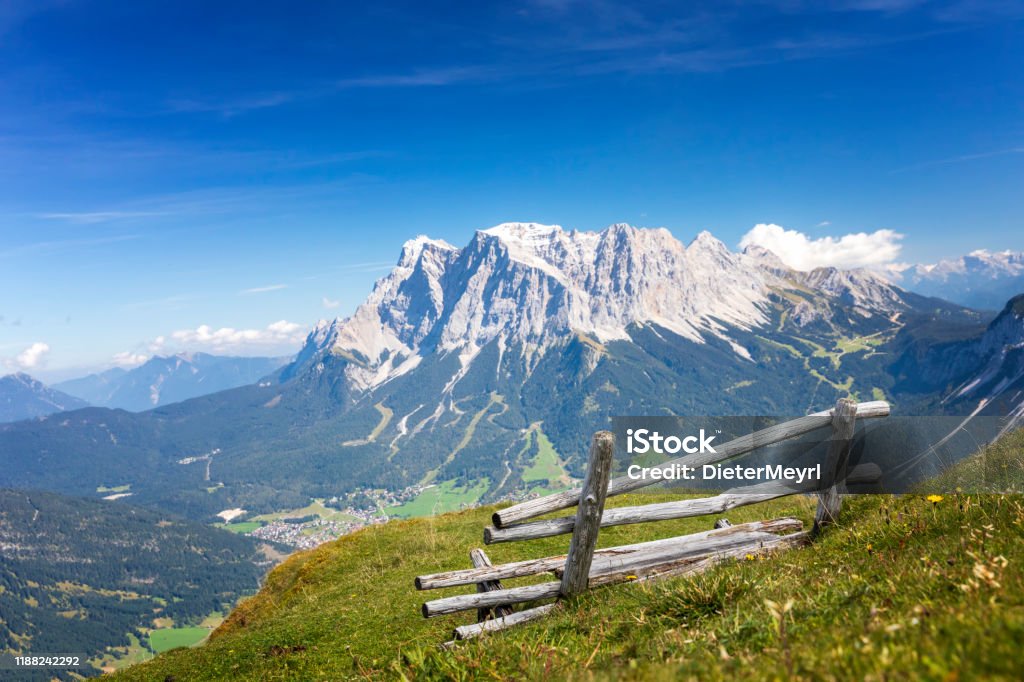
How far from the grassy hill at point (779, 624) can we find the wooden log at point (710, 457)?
1.54 m

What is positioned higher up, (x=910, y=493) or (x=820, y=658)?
(x=820, y=658)

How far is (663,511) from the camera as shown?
365 inches

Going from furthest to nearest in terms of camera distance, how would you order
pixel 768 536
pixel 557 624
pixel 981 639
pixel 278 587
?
pixel 278 587
pixel 768 536
pixel 557 624
pixel 981 639

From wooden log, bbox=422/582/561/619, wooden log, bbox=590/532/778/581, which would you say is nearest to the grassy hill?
wooden log, bbox=422/582/561/619

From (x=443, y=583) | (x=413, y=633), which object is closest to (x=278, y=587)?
(x=413, y=633)

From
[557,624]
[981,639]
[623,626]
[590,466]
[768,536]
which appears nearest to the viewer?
[981,639]

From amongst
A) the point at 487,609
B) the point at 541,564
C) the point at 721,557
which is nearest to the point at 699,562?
the point at 721,557

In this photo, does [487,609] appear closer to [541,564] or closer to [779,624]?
[541,564]

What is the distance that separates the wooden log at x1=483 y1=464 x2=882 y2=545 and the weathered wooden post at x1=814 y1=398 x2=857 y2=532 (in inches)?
10.1

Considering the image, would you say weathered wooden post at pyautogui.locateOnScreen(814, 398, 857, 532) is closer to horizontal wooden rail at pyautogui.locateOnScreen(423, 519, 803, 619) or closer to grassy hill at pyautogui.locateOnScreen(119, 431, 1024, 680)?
grassy hill at pyautogui.locateOnScreen(119, 431, 1024, 680)

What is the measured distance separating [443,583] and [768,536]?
625cm

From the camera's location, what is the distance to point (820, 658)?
10.9 ft

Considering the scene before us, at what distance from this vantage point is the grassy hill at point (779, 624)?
10.7ft

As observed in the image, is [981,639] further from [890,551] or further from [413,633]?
[413,633]
